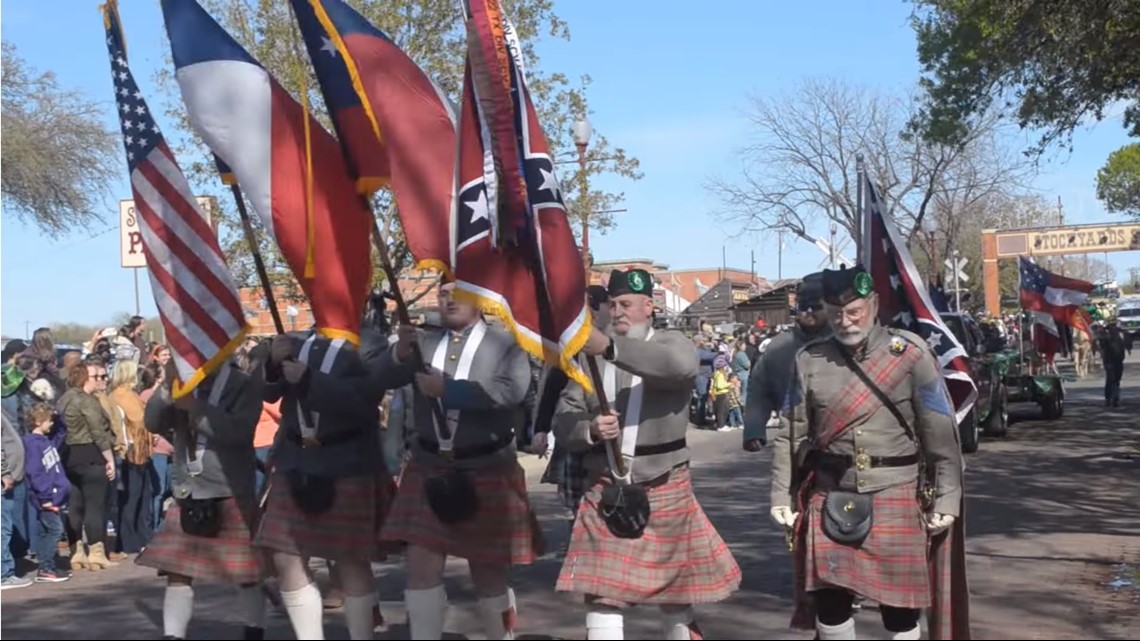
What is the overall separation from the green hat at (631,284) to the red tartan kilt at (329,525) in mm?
1517

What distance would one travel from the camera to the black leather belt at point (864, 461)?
6.59 m

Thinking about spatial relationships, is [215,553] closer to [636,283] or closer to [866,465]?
[636,283]

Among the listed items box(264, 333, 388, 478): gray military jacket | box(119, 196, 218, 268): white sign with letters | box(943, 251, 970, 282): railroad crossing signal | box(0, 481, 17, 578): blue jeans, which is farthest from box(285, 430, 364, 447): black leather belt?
box(943, 251, 970, 282): railroad crossing signal

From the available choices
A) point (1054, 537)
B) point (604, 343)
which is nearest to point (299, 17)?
point (604, 343)

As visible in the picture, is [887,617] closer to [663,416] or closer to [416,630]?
[663,416]

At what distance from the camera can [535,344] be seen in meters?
6.64

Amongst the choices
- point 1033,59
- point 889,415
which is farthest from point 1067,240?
point 889,415

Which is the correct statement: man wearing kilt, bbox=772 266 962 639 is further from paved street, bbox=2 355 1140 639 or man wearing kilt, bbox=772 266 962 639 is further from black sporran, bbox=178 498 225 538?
black sporran, bbox=178 498 225 538

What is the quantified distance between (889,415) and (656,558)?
1197 mm

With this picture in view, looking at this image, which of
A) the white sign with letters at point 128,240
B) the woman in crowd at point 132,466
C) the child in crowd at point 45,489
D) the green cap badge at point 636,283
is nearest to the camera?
the green cap badge at point 636,283

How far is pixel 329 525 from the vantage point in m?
7.23

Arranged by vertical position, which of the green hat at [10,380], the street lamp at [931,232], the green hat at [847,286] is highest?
the street lamp at [931,232]

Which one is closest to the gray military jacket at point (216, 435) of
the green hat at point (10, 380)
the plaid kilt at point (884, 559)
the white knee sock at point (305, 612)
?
the white knee sock at point (305, 612)

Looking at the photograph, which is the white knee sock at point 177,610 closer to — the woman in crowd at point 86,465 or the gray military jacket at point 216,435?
the gray military jacket at point 216,435
